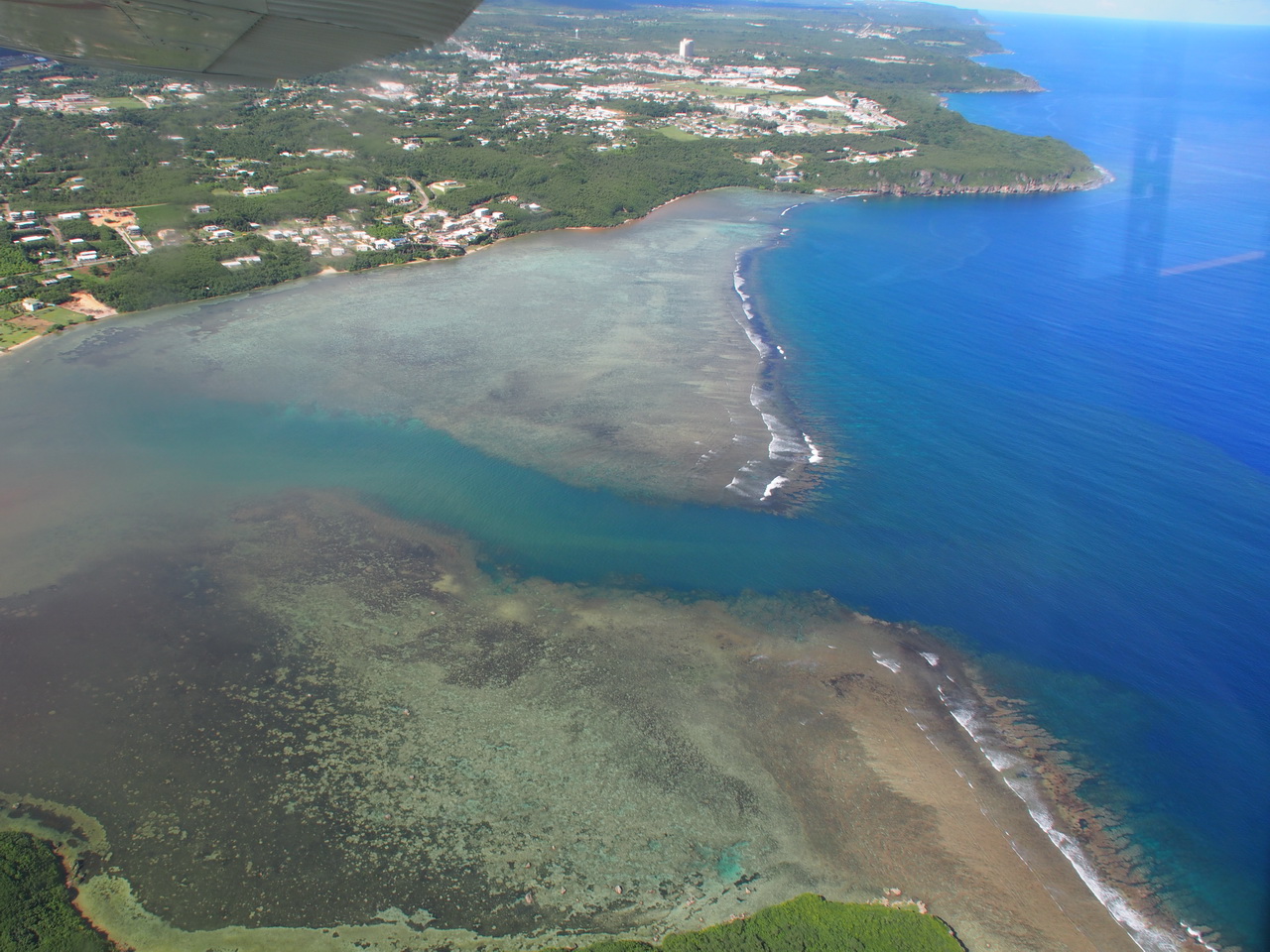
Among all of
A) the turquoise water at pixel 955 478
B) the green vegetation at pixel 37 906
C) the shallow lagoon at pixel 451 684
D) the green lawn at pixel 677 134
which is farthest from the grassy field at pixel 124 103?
the green lawn at pixel 677 134

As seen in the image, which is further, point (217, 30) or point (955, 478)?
point (955, 478)

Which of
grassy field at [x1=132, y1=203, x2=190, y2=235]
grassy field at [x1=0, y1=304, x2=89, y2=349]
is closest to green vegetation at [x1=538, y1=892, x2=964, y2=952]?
grassy field at [x1=0, y1=304, x2=89, y2=349]

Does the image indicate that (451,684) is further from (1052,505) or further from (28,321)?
(28,321)

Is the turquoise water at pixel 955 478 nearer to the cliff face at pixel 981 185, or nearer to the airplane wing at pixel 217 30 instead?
the airplane wing at pixel 217 30

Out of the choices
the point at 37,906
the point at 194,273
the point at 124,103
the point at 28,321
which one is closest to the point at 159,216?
the point at 194,273

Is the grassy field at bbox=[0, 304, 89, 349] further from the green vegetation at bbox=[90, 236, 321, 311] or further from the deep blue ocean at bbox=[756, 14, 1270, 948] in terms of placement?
the deep blue ocean at bbox=[756, 14, 1270, 948]

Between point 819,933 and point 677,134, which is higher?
point 677,134
